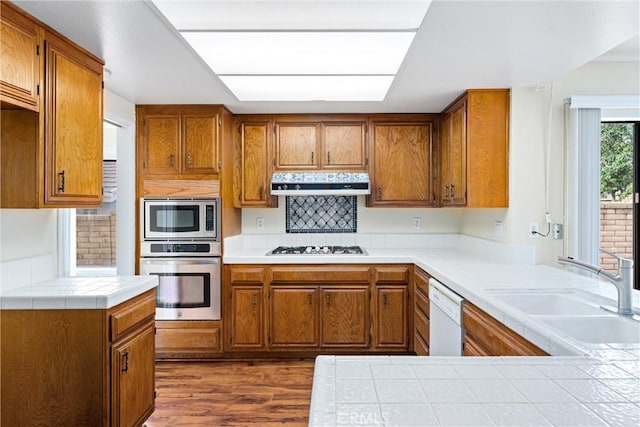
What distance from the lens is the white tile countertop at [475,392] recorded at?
2.67ft

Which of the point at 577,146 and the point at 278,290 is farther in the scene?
the point at 278,290

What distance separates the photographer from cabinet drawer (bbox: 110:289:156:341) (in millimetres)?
1984

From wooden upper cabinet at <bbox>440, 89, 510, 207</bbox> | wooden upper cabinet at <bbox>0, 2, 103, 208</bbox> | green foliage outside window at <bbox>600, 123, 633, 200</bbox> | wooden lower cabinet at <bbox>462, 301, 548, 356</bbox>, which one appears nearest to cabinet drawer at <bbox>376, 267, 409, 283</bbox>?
wooden upper cabinet at <bbox>440, 89, 510, 207</bbox>

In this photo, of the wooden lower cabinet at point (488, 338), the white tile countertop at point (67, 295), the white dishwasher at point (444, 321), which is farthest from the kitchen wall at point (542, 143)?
the white tile countertop at point (67, 295)

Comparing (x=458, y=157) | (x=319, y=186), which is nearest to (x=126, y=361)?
(x=319, y=186)

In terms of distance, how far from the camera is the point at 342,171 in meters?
3.81

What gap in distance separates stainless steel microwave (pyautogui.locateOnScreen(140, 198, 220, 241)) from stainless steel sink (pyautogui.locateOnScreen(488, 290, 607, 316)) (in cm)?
233

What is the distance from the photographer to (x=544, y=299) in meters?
2.09

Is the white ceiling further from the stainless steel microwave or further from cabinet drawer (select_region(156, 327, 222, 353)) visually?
cabinet drawer (select_region(156, 327, 222, 353))

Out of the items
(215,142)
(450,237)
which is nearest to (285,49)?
(215,142)

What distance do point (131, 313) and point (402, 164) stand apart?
262 cm

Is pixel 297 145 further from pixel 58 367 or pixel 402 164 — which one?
pixel 58 367

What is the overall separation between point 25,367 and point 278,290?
190 centimetres

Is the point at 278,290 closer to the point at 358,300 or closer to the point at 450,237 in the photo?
the point at 358,300
